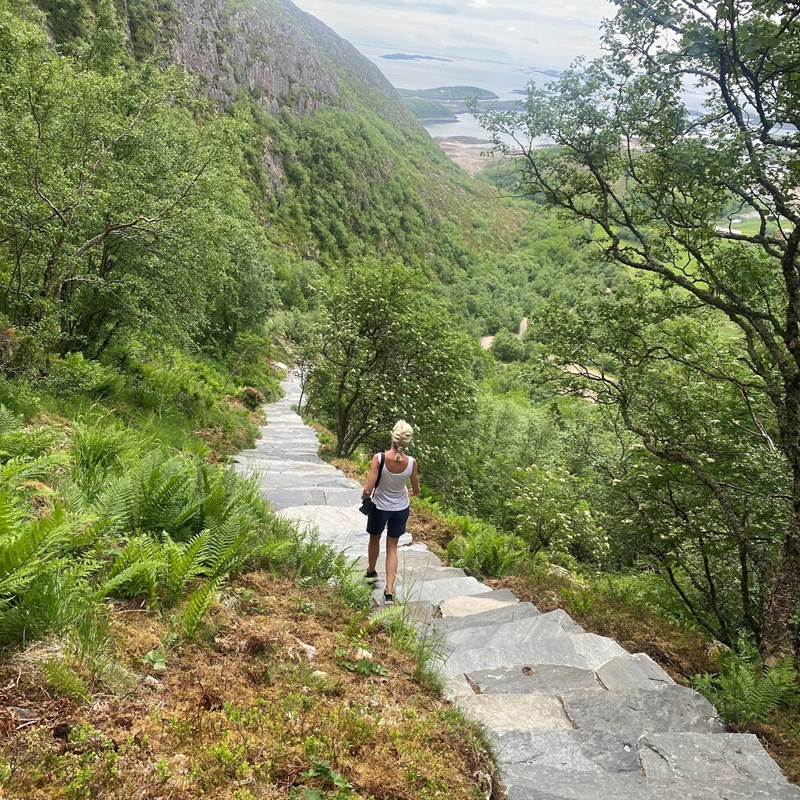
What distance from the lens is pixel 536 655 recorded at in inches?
205

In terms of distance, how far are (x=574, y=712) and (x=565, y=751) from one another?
522 mm

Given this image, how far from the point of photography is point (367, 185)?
336 ft

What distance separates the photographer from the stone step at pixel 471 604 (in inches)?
245

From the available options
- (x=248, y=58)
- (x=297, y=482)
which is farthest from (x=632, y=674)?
(x=248, y=58)

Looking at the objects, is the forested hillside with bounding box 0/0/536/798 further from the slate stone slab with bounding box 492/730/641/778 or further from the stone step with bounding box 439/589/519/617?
the stone step with bounding box 439/589/519/617

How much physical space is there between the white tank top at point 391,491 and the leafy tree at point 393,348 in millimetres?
9461

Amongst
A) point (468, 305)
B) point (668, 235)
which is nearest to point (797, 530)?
point (668, 235)

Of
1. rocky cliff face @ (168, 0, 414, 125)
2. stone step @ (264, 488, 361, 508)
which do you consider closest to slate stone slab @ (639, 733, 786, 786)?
stone step @ (264, 488, 361, 508)

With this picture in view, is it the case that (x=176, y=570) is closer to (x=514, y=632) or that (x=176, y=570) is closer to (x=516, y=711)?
(x=516, y=711)

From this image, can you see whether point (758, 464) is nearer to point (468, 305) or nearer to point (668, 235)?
point (668, 235)

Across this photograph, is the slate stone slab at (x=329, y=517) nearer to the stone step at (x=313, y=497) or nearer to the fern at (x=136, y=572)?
the stone step at (x=313, y=497)

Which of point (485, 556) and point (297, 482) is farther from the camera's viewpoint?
point (297, 482)

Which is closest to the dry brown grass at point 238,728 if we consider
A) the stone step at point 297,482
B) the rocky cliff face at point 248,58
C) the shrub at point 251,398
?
the stone step at point 297,482

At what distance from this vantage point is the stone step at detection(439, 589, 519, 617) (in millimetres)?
6230
